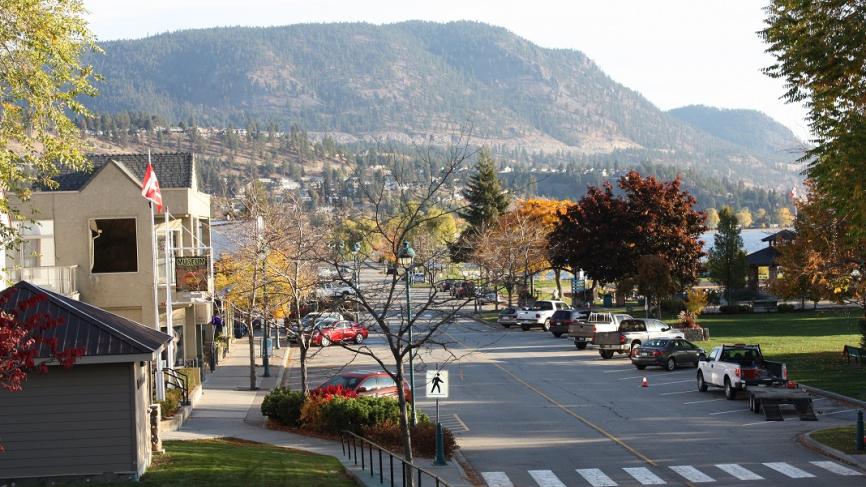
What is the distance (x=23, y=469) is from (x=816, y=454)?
643 inches

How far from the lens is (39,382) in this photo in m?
18.9

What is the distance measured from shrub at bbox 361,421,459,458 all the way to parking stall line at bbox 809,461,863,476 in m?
7.78

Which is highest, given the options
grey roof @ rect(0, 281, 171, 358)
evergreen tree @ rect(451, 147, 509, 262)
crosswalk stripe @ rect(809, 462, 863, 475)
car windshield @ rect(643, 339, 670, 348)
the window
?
evergreen tree @ rect(451, 147, 509, 262)

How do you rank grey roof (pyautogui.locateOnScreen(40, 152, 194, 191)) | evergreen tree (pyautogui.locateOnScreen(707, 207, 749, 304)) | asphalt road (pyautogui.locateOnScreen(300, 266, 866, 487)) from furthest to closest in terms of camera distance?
1. evergreen tree (pyautogui.locateOnScreen(707, 207, 749, 304))
2. grey roof (pyautogui.locateOnScreen(40, 152, 194, 191))
3. asphalt road (pyautogui.locateOnScreen(300, 266, 866, 487))

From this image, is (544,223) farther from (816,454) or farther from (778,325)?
(816,454)

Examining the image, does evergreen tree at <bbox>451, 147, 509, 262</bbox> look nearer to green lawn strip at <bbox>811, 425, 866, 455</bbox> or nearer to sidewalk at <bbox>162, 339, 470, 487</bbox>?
sidewalk at <bbox>162, 339, 470, 487</bbox>

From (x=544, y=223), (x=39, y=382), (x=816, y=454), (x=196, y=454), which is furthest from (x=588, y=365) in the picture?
(x=544, y=223)

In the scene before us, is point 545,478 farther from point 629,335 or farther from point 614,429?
point 629,335

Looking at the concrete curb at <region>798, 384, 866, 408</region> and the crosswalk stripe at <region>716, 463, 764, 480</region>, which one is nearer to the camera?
the crosswalk stripe at <region>716, 463, 764, 480</region>

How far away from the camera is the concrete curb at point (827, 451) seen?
22.3 m

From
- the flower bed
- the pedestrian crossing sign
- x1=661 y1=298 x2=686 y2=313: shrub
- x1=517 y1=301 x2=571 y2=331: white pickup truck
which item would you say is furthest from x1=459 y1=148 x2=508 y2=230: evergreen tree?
the pedestrian crossing sign

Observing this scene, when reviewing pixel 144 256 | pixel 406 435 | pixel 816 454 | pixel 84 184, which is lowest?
pixel 816 454

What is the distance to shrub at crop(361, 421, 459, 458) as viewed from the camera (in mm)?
24288

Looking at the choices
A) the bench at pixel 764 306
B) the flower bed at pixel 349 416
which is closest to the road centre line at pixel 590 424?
the flower bed at pixel 349 416
